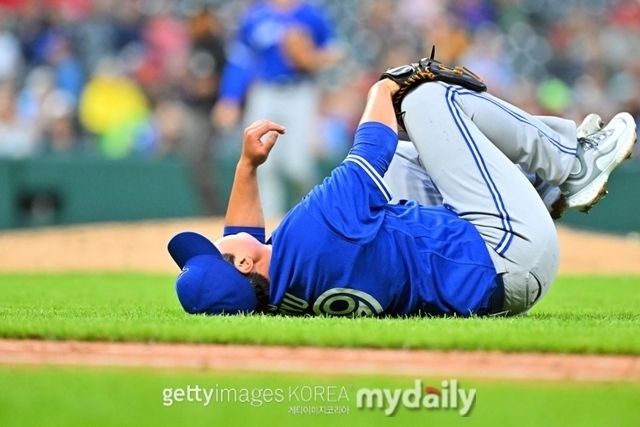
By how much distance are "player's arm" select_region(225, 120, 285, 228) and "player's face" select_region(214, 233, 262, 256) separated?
0.17 metres

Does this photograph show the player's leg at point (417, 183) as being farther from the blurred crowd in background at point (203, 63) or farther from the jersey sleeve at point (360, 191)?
the blurred crowd in background at point (203, 63)

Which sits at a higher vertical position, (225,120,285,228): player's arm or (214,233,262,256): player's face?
(225,120,285,228): player's arm

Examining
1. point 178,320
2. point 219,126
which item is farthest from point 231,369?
point 219,126

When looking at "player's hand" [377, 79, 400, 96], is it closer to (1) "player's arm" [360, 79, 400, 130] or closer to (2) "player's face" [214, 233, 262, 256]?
(1) "player's arm" [360, 79, 400, 130]

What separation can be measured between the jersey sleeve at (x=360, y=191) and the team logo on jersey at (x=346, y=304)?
0.30 m

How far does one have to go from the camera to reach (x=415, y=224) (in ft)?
17.3

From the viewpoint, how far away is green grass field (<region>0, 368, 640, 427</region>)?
3.33 metres

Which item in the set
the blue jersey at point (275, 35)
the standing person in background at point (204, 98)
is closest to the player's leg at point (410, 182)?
the blue jersey at point (275, 35)

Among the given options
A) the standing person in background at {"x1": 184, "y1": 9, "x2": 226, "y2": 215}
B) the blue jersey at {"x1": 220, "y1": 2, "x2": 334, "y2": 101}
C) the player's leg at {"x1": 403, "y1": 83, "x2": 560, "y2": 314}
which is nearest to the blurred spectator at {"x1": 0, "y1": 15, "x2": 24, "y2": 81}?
the standing person in background at {"x1": 184, "y1": 9, "x2": 226, "y2": 215}

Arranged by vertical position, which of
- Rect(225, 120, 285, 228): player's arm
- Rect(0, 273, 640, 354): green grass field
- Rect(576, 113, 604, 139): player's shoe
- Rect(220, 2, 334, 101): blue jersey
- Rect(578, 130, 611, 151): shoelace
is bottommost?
Rect(0, 273, 640, 354): green grass field

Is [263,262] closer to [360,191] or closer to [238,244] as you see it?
[238,244]

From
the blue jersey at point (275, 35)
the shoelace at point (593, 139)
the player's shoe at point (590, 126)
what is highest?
the blue jersey at point (275, 35)

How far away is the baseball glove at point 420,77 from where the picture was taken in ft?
17.9

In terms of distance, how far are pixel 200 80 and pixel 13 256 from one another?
127 inches
